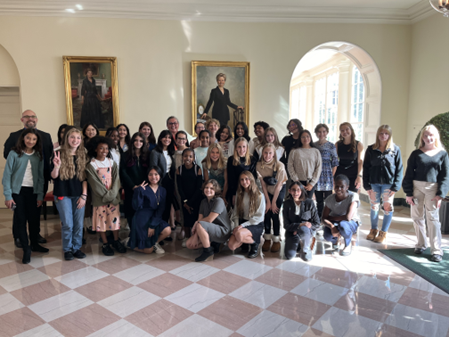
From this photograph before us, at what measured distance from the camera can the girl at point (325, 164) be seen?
5.03 metres

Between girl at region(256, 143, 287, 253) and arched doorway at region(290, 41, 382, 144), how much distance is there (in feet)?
11.7

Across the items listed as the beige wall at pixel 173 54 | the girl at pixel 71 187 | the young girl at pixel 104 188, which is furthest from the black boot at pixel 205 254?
the beige wall at pixel 173 54

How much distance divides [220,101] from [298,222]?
10.8 feet

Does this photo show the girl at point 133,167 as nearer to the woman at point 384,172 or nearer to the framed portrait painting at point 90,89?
the framed portrait painting at point 90,89

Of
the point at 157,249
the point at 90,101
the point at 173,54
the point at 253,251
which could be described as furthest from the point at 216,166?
the point at 90,101

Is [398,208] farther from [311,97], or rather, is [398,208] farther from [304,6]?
[311,97]

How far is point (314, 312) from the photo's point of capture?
2.98 meters

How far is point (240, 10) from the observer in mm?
6578

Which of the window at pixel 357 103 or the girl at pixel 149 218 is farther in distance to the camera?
the window at pixel 357 103

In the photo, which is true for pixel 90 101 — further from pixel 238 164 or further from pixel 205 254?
pixel 205 254

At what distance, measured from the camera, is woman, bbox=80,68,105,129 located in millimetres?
6523

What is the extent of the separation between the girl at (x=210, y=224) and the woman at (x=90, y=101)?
341 centimetres

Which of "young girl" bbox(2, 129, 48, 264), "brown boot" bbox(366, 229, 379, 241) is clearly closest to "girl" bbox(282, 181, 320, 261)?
"brown boot" bbox(366, 229, 379, 241)

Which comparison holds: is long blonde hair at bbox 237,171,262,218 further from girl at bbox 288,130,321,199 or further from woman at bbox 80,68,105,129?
woman at bbox 80,68,105,129
